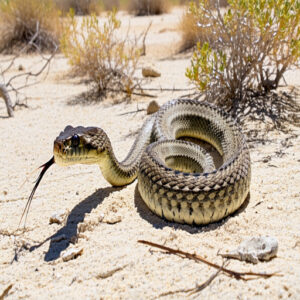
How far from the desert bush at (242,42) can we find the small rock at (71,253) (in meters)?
3.21

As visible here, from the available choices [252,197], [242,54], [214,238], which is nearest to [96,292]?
[214,238]

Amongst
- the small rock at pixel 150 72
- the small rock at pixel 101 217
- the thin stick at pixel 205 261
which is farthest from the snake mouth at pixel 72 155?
the small rock at pixel 150 72

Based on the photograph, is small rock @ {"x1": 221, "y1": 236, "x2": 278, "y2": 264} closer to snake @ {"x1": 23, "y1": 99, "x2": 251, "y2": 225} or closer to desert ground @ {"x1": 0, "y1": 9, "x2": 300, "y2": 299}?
desert ground @ {"x1": 0, "y1": 9, "x2": 300, "y2": 299}

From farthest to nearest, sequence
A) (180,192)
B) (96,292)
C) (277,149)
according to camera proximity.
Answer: (277,149) → (180,192) → (96,292)

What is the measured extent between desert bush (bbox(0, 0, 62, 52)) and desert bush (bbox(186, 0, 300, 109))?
7493 mm

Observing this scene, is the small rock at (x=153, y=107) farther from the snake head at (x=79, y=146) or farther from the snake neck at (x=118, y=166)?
the snake head at (x=79, y=146)

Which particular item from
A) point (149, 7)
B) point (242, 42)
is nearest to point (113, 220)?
point (242, 42)

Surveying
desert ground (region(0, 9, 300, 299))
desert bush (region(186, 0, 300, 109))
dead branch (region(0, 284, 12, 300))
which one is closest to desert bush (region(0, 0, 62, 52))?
desert ground (region(0, 9, 300, 299))

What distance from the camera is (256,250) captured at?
8.80 feet

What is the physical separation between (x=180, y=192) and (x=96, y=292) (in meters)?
1.05

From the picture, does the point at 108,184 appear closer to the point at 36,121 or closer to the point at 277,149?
the point at 277,149

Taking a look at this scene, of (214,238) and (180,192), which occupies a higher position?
(180,192)

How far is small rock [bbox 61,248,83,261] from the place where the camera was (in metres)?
2.96

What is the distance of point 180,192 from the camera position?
3.18 metres
